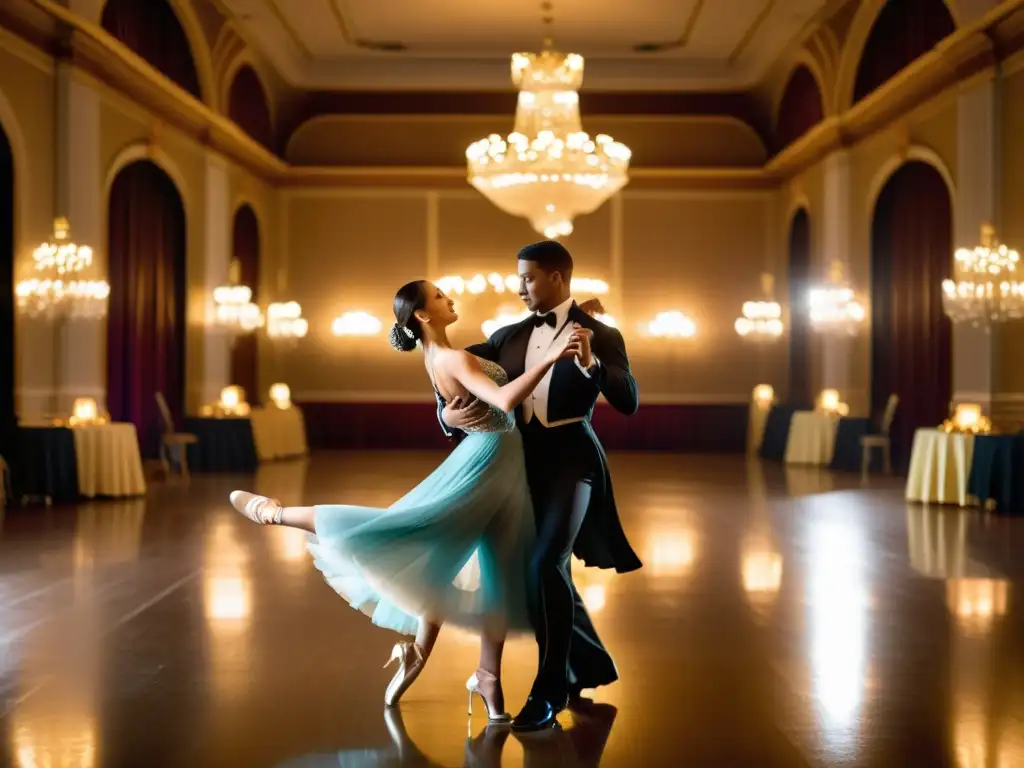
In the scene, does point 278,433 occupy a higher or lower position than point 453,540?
lower

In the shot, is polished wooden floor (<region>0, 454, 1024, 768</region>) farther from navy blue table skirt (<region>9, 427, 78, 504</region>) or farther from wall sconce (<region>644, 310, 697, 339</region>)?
wall sconce (<region>644, 310, 697, 339</region>)

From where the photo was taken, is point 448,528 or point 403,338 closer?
point 448,528

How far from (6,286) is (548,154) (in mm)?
5072

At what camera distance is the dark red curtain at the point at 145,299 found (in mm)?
12477

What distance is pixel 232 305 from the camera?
14469mm

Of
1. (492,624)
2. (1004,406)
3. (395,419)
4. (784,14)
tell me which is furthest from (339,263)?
(492,624)

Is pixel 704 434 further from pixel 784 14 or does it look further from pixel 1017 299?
pixel 1017 299

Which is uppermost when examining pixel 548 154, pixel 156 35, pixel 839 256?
pixel 156 35

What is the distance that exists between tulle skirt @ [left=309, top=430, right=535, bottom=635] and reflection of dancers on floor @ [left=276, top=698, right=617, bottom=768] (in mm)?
311

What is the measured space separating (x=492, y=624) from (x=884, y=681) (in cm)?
140

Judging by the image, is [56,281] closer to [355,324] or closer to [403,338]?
[403,338]

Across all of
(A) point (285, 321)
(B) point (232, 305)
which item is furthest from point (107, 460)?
(A) point (285, 321)

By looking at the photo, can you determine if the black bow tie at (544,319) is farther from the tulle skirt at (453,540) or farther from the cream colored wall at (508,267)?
the cream colored wall at (508,267)

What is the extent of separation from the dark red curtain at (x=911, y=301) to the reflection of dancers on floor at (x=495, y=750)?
991cm
